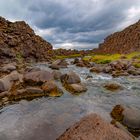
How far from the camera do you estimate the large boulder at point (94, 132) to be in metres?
8.74

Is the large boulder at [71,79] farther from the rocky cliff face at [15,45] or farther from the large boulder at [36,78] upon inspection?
the rocky cliff face at [15,45]

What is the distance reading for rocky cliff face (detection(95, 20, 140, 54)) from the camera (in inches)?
4702

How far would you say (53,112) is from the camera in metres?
15.7

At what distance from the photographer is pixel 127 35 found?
137m

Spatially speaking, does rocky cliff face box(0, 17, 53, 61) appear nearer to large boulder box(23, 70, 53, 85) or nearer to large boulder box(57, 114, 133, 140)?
large boulder box(23, 70, 53, 85)

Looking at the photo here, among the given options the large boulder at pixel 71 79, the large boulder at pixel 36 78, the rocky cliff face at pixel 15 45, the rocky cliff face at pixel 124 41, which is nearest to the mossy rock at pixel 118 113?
the large boulder at pixel 71 79

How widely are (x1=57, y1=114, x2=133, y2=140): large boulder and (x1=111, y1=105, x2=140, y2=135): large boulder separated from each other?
4036mm

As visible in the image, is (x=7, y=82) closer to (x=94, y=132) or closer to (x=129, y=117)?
(x=129, y=117)

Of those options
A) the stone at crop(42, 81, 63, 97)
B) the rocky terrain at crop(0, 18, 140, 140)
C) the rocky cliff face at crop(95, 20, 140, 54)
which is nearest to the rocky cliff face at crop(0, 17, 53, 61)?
the rocky terrain at crop(0, 18, 140, 140)

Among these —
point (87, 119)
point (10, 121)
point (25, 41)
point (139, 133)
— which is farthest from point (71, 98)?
point (25, 41)

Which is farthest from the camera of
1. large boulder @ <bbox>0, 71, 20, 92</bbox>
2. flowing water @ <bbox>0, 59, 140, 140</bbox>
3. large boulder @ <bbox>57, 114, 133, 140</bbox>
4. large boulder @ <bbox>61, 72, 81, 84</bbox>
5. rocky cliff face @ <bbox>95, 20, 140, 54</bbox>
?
rocky cliff face @ <bbox>95, 20, 140, 54</bbox>

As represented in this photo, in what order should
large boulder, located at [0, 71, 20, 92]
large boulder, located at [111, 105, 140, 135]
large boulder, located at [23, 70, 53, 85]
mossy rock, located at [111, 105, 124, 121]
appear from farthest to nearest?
large boulder, located at [23, 70, 53, 85] → large boulder, located at [0, 71, 20, 92] → mossy rock, located at [111, 105, 124, 121] → large boulder, located at [111, 105, 140, 135]

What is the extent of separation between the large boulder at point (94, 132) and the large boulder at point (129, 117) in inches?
159

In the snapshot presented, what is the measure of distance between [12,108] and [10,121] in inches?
112
